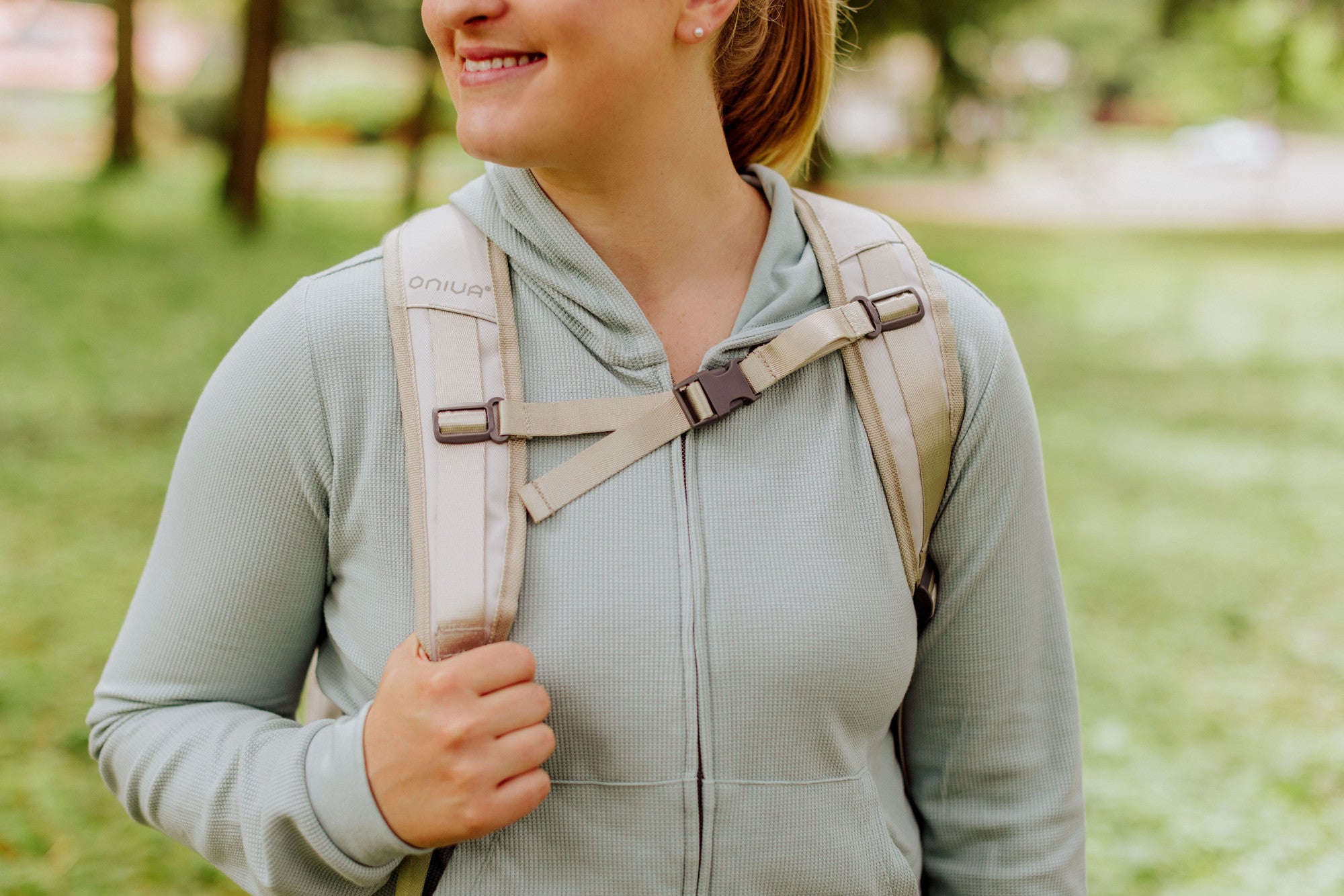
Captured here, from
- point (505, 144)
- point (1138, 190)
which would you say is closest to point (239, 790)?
point (505, 144)

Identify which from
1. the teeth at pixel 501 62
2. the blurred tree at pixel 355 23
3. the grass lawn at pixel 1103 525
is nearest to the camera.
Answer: the teeth at pixel 501 62

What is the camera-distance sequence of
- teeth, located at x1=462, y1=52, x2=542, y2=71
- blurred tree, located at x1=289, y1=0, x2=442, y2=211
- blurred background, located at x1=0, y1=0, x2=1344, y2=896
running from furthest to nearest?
blurred tree, located at x1=289, y1=0, x2=442, y2=211 < blurred background, located at x1=0, y1=0, x2=1344, y2=896 < teeth, located at x1=462, y1=52, x2=542, y2=71

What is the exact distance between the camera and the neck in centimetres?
140

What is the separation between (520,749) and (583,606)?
16cm

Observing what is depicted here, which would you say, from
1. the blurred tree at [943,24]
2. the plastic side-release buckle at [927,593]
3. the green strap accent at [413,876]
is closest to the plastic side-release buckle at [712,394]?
the plastic side-release buckle at [927,593]

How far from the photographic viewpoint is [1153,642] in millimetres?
5145

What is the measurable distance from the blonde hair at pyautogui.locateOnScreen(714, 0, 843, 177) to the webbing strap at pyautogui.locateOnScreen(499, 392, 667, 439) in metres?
0.47

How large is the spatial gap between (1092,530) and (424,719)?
571 cm

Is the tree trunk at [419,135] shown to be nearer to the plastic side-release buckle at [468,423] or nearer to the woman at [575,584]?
the woman at [575,584]

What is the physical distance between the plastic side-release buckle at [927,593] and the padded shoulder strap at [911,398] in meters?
0.01

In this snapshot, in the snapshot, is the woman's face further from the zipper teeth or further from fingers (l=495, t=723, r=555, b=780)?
fingers (l=495, t=723, r=555, b=780)

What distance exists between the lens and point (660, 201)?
1445 millimetres

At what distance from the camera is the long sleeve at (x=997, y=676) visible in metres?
1.42

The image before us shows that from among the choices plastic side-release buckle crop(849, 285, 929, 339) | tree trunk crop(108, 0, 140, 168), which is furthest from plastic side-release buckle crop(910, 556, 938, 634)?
tree trunk crop(108, 0, 140, 168)
